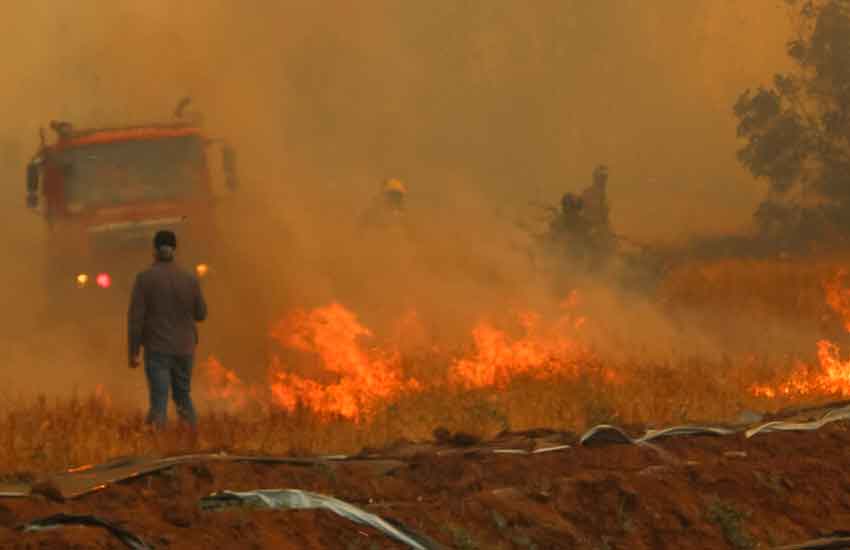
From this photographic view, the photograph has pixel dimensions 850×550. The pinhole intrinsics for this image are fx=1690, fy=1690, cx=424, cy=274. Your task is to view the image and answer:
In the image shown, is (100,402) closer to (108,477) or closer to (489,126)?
(108,477)

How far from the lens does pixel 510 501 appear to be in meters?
10.1

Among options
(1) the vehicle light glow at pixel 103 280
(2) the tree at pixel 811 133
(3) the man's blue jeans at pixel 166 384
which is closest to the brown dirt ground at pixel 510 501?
(3) the man's blue jeans at pixel 166 384

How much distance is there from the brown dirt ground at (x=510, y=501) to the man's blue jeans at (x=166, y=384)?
119 inches

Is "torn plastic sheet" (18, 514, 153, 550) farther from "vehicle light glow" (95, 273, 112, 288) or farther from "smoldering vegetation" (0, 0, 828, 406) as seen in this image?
"vehicle light glow" (95, 273, 112, 288)

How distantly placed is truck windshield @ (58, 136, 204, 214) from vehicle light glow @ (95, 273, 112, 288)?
86cm

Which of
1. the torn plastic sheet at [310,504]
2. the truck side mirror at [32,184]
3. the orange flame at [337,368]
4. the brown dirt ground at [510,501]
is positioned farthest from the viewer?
the truck side mirror at [32,184]

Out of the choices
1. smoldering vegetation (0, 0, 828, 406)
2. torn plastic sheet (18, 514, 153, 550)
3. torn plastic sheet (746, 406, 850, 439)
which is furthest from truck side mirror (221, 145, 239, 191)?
torn plastic sheet (18, 514, 153, 550)

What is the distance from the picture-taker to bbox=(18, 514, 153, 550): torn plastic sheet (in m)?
8.28

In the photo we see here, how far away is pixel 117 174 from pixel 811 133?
26770mm

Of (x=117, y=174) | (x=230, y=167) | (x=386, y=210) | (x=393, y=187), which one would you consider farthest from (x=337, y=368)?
(x=386, y=210)

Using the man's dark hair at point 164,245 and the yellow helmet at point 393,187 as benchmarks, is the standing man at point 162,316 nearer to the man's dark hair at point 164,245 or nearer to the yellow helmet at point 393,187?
the man's dark hair at point 164,245

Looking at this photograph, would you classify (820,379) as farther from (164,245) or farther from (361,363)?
(164,245)

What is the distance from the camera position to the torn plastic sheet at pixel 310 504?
29.7 ft

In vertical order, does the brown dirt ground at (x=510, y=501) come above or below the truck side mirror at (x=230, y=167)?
below
